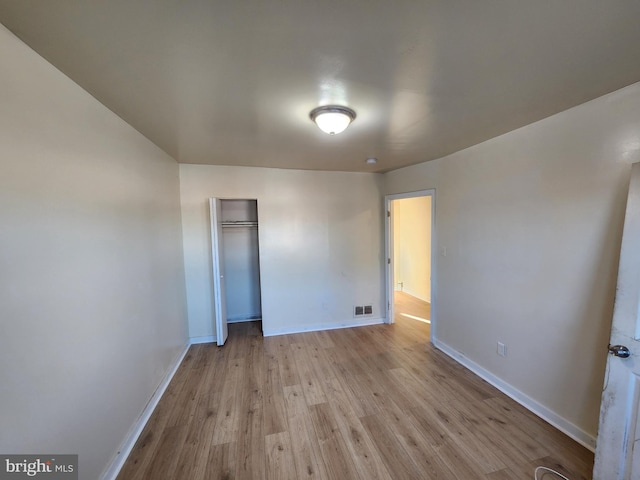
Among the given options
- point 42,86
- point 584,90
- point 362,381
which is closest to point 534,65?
point 584,90

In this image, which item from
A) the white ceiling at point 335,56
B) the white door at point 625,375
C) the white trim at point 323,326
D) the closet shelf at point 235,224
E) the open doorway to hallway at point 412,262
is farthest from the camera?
the open doorway to hallway at point 412,262

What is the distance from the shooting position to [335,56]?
1.20 metres

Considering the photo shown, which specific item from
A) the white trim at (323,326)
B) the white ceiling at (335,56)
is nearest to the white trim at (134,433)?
the white trim at (323,326)

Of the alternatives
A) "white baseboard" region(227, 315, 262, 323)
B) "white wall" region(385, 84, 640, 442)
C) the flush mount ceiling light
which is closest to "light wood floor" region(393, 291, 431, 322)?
"white wall" region(385, 84, 640, 442)

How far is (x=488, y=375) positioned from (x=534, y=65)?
2670 mm

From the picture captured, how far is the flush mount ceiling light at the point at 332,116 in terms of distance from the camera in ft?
5.65

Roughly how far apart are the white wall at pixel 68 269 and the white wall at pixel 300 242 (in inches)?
49.6

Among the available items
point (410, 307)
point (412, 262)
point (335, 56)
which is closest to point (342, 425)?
point (335, 56)

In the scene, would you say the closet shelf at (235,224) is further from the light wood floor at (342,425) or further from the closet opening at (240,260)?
the light wood floor at (342,425)

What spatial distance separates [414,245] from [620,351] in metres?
4.39

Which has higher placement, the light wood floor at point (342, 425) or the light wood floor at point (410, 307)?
the light wood floor at point (342, 425)

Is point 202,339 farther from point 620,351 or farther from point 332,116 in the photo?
point 620,351

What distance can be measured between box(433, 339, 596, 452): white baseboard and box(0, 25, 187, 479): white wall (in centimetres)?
318

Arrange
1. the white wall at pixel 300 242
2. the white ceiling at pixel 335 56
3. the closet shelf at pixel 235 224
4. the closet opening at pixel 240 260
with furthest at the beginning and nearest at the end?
the closet opening at pixel 240 260 < the closet shelf at pixel 235 224 < the white wall at pixel 300 242 < the white ceiling at pixel 335 56
